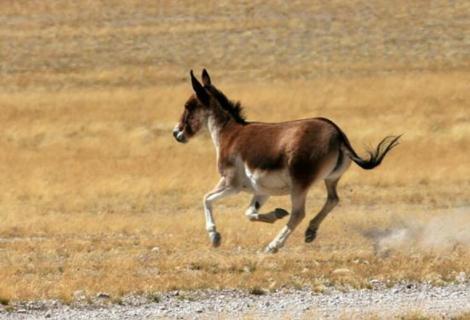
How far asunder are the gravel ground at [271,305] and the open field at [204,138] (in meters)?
0.34

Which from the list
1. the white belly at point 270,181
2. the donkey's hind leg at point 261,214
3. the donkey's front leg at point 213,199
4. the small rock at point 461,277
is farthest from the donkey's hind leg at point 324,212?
the small rock at point 461,277

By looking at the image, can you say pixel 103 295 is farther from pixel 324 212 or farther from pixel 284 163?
pixel 324 212

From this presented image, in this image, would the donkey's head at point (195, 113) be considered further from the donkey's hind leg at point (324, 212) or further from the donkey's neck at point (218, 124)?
the donkey's hind leg at point (324, 212)

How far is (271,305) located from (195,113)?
6260mm

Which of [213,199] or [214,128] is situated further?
[214,128]

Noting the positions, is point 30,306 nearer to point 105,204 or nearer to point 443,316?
point 443,316

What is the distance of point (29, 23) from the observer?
61469 millimetres

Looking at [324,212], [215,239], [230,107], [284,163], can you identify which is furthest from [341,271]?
[230,107]

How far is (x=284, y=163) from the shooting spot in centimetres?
1616

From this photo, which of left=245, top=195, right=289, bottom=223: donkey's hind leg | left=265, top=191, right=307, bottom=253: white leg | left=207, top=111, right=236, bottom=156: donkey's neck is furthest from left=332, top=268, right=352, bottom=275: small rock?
left=207, top=111, right=236, bottom=156: donkey's neck

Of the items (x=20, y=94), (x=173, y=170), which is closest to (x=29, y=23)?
(x=20, y=94)

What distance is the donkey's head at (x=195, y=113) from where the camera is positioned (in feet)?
A: 59.0

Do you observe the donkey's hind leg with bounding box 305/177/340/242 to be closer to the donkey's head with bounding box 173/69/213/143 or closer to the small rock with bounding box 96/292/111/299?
the donkey's head with bounding box 173/69/213/143

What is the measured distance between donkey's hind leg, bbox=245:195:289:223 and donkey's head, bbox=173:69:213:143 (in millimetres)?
1677
